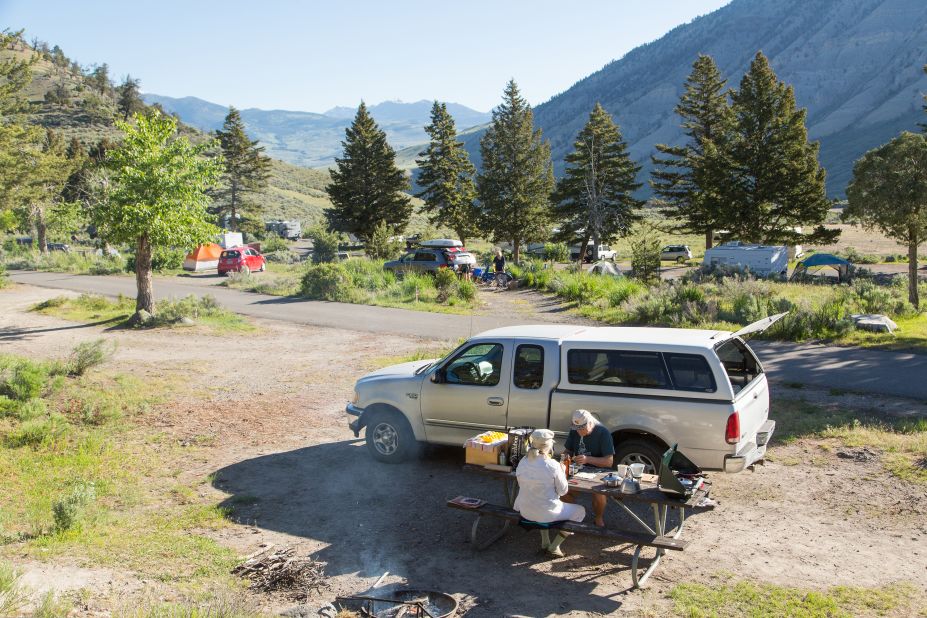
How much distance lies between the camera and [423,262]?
3353cm

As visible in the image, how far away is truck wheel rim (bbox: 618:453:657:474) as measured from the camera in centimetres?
777

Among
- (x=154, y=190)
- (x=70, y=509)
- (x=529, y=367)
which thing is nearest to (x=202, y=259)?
(x=154, y=190)

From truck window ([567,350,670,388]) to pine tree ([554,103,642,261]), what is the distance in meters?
37.3

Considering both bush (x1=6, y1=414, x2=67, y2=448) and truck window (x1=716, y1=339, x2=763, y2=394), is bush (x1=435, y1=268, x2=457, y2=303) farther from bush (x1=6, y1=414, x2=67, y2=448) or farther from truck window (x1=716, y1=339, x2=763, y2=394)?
truck window (x1=716, y1=339, x2=763, y2=394)

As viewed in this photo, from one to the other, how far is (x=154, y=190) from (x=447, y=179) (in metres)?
35.6

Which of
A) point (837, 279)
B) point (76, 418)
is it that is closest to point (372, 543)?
point (76, 418)

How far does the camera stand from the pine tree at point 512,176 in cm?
4778

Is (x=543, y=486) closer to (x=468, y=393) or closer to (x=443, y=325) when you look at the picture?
(x=468, y=393)

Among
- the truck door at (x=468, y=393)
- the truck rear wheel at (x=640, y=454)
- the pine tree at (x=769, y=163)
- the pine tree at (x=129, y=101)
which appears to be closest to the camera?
the truck rear wheel at (x=640, y=454)

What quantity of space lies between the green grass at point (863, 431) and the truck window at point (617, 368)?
351 cm

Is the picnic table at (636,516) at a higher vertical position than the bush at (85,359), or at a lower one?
lower

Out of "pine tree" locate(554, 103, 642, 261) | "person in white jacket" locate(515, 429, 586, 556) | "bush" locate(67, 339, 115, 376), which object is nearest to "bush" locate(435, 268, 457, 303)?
"bush" locate(67, 339, 115, 376)

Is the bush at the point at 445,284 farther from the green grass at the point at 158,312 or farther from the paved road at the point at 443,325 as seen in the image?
the green grass at the point at 158,312

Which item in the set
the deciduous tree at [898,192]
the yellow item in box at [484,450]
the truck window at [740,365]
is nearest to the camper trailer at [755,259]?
the deciduous tree at [898,192]
